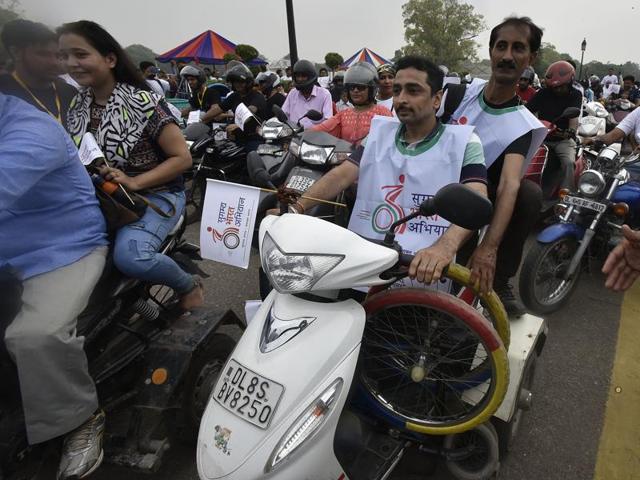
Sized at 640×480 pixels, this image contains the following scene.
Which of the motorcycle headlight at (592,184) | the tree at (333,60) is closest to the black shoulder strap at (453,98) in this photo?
the motorcycle headlight at (592,184)

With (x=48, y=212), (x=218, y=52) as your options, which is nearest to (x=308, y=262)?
(x=48, y=212)

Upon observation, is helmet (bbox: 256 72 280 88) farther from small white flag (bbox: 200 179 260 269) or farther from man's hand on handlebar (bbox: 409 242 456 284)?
man's hand on handlebar (bbox: 409 242 456 284)

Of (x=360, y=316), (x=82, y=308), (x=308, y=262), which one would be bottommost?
(x=82, y=308)

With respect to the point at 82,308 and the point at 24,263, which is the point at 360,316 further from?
the point at 24,263

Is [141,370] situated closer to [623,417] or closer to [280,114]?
[623,417]

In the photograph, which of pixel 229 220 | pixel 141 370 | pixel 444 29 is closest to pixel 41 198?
pixel 229 220

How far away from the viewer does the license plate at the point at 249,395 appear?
1320 millimetres

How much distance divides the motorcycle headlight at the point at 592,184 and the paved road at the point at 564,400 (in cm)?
88

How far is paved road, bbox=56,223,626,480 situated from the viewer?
6.57 feet

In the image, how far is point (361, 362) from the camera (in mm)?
1697

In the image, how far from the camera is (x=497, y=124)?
7.31 feet

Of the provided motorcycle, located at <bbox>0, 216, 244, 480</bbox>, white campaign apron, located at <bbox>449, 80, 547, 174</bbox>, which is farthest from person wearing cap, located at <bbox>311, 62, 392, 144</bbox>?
motorcycle, located at <bbox>0, 216, 244, 480</bbox>

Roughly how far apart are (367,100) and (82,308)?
2.72 metres

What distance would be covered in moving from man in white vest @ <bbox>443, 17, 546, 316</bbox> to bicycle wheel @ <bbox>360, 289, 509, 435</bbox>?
0.37m
